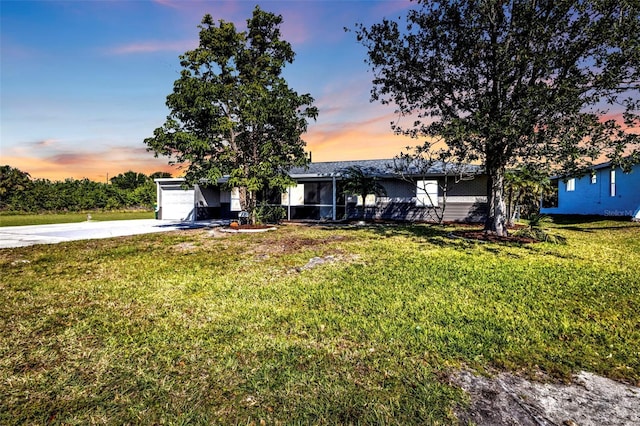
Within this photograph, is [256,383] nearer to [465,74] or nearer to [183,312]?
[183,312]

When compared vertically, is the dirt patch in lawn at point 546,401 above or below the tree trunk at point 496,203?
below

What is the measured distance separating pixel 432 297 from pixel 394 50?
9.23 metres

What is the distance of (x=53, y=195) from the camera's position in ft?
96.6

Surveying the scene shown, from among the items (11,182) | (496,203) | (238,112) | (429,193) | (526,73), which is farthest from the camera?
(11,182)

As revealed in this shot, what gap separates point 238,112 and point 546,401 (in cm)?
1276

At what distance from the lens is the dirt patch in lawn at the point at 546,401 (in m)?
2.13

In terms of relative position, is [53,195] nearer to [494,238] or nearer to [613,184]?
[494,238]

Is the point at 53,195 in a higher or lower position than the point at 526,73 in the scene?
lower

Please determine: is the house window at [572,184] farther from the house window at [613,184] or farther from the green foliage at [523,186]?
the green foliage at [523,186]

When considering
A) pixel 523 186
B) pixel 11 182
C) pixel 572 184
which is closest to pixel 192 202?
pixel 523 186

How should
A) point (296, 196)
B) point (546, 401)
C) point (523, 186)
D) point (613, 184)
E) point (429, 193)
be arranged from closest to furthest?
point (546, 401), point (523, 186), point (613, 184), point (429, 193), point (296, 196)

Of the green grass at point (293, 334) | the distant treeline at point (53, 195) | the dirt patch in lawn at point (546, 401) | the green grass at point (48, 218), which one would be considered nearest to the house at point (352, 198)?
the green grass at point (48, 218)

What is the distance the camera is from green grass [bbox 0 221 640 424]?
7.53 ft

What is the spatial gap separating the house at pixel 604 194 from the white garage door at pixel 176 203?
20904 mm
